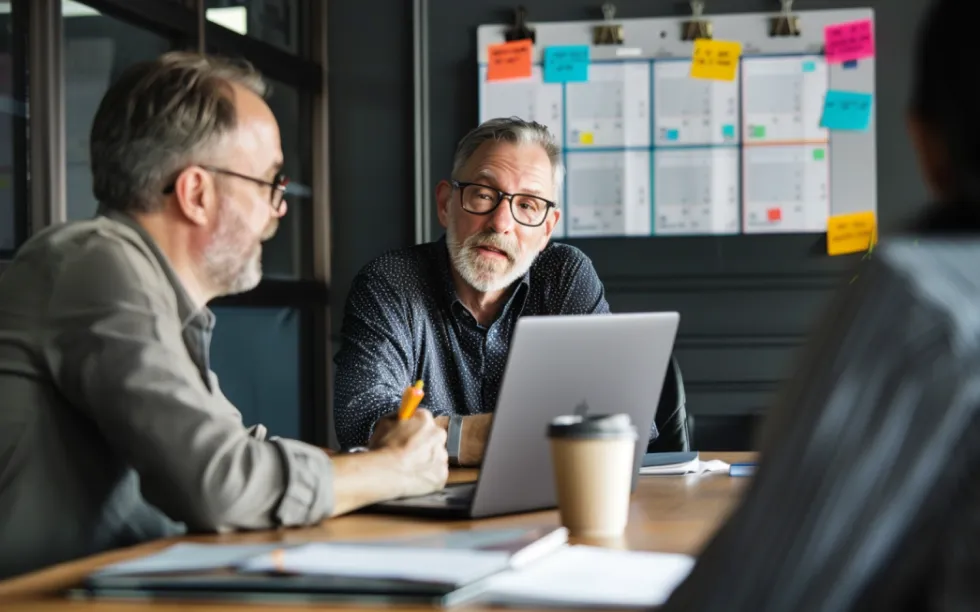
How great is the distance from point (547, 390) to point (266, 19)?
2.77 meters

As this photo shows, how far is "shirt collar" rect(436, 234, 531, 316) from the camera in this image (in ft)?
7.72

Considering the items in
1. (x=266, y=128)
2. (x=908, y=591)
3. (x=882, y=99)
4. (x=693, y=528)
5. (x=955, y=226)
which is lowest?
(x=693, y=528)

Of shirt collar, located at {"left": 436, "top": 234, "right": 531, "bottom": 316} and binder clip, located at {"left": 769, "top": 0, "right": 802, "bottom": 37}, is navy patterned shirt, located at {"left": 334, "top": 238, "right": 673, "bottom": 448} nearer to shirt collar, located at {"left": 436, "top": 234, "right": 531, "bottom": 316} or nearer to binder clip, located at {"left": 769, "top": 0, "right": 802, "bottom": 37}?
shirt collar, located at {"left": 436, "top": 234, "right": 531, "bottom": 316}

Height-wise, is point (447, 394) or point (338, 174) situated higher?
point (338, 174)

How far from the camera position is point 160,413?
1.21 m

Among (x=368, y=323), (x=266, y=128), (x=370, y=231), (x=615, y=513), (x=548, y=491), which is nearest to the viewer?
(x=615, y=513)

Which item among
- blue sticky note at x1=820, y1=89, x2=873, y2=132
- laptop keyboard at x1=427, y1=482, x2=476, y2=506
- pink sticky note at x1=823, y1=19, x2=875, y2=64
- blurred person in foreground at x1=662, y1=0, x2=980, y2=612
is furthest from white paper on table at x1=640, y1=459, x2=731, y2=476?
pink sticky note at x1=823, y1=19, x2=875, y2=64

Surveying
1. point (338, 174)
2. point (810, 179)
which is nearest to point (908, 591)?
point (810, 179)

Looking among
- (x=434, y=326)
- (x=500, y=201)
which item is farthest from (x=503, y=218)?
(x=434, y=326)

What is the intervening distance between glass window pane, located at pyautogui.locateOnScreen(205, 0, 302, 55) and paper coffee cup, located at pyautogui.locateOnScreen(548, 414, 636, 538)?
2.52m

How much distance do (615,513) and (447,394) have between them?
3.67 feet

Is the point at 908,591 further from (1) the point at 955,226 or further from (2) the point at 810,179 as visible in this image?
(2) the point at 810,179

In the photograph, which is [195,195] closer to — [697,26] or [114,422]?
[114,422]

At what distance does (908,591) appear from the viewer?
0.50m
